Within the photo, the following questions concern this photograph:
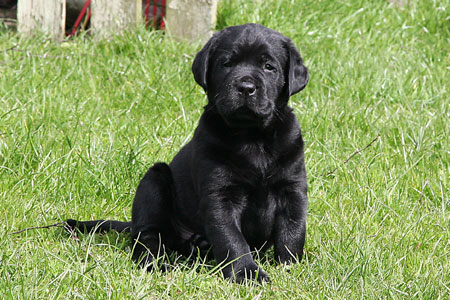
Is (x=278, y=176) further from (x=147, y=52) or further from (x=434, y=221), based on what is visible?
(x=147, y=52)

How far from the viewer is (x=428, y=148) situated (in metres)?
4.13

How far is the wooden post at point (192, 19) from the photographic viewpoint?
541 centimetres

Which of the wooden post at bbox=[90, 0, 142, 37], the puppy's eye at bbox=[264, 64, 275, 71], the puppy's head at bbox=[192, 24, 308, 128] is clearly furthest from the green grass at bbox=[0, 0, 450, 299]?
the puppy's eye at bbox=[264, 64, 275, 71]

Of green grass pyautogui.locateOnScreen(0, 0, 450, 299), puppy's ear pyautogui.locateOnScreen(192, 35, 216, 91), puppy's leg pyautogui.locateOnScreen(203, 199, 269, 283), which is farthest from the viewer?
puppy's ear pyautogui.locateOnScreen(192, 35, 216, 91)

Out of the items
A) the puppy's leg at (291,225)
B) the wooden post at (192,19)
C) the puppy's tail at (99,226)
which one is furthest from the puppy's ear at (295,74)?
the wooden post at (192,19)

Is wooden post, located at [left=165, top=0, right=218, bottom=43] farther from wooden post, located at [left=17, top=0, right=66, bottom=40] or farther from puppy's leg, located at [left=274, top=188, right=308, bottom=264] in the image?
puppy's leg, located at [left=274, top=188, right=308, bottom=264]

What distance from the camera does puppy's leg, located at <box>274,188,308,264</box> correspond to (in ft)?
9.98

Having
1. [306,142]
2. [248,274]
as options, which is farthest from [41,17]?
[248,274]

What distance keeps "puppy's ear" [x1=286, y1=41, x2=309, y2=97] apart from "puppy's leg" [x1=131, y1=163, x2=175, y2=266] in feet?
2.52

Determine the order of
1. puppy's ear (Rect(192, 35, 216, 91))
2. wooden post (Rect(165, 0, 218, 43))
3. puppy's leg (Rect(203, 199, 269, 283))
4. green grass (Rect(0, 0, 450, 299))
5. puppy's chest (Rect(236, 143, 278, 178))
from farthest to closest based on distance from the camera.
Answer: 1. wooden post (Rect(165, 0, 218, 43))
2. puppy's ear (Rect(192, 35, 216, 91))
3. puppy's chest (Rect(236, 143, 278, 178))
4. puppy's leg (Rect(203, 199, 269, 283))
5. green grass (Rect(0, 0, 450, 299))

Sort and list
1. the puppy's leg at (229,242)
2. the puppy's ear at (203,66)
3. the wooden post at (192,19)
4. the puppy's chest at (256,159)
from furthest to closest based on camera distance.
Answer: the wooden post at (192,19), the puppy's ear at (203,66), the puppy's chest at (256,159), the puppy's leg at (229,242)

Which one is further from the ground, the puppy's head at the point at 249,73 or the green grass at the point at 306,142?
the puppy's head at the point at 249,73

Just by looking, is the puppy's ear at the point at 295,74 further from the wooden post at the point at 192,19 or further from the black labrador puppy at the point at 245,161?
the wooden post at the point at 192,19

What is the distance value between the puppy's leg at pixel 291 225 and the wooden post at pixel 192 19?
2608 mm
